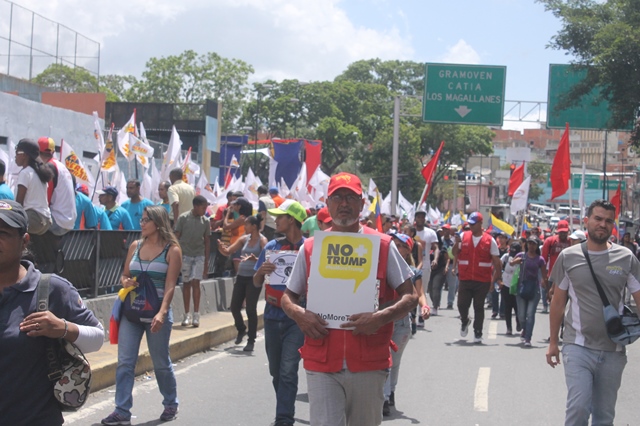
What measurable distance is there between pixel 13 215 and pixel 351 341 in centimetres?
194

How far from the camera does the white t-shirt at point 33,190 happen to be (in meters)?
9.05

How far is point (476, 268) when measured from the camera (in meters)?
13.9

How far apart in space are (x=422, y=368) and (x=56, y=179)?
4888 mm

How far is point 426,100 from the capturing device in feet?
93.0

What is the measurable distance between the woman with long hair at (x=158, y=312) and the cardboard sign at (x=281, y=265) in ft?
2.46

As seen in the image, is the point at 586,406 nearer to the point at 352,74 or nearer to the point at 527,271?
the point at 527,271

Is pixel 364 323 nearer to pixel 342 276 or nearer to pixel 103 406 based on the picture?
pixel 342 276

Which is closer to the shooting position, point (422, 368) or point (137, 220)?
point (422, 368)

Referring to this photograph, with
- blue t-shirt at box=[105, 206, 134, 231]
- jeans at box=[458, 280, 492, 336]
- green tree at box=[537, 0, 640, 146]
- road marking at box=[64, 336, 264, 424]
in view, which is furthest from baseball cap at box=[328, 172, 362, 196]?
green tree at box=[537, 0, 640, 146]

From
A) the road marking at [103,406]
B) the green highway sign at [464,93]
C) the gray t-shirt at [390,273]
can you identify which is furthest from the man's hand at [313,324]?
the green highway sign at [464,93]

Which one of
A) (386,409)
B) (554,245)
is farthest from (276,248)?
(554,245)

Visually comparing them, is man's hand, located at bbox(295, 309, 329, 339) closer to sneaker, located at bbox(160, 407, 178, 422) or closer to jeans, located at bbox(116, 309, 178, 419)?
jeans, located at bbox(116, 309, 178, 419)

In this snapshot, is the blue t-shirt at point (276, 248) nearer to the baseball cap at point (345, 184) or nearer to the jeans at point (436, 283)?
the baseball cap at point (345, 184)

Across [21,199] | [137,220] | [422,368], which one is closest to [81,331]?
[21,199]
